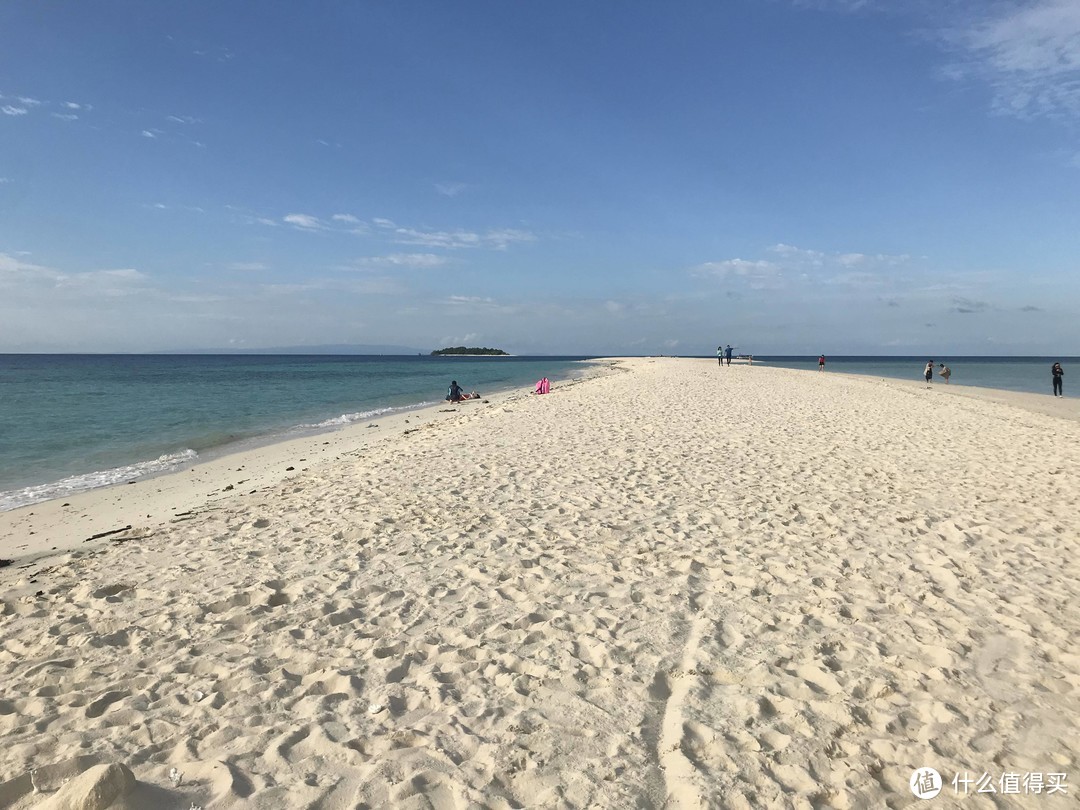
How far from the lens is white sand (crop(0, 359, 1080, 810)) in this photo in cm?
303

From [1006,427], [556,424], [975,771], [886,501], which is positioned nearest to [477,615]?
[975,771]

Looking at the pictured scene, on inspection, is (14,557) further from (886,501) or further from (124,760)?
(886,501)

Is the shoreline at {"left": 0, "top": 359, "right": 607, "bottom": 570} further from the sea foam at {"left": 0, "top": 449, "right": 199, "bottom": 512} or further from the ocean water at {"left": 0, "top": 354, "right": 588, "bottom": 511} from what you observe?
the ocean water at {"left": 0, "top": 354, "right": 588, "bottom": 511}

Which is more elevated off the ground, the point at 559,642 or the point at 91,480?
the point at 559,642

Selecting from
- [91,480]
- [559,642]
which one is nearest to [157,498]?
[91,480]

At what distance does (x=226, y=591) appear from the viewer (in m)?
5.12

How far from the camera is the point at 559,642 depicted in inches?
167

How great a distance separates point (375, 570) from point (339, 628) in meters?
1.14

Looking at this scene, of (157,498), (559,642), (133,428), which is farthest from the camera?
(133,428)

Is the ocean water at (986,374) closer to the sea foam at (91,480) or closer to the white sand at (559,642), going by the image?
the white sand at (559,642)

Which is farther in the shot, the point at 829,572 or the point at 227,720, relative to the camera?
the point at 829,572

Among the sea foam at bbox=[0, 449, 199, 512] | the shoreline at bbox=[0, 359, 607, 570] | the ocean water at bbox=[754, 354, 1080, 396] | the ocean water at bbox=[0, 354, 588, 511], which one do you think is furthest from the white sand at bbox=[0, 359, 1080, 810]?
the ocean water at bbox=[754, 354, 1080, 396]

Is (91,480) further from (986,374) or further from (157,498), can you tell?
(986,374)

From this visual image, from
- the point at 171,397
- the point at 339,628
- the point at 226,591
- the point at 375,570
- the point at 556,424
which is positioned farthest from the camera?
the point at 171,397
